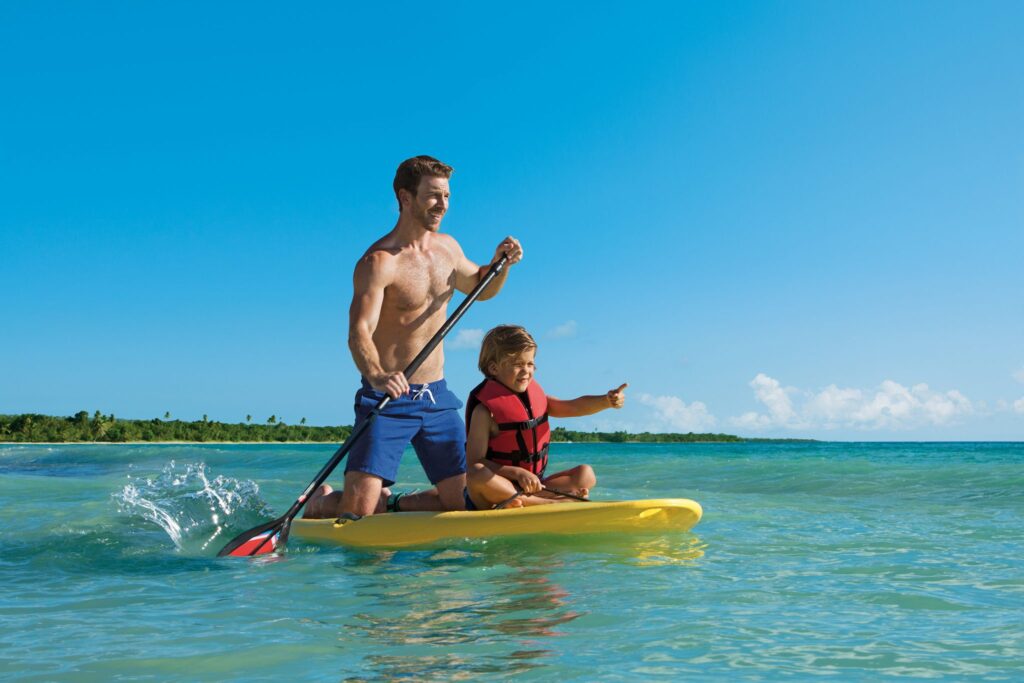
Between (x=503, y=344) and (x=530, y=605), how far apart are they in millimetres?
1764

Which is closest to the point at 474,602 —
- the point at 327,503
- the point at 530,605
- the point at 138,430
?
the point at 530,605

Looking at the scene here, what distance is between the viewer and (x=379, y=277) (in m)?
4.69

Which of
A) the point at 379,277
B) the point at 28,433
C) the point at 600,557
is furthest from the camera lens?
the point at 28,433

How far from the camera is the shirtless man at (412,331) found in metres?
4.81

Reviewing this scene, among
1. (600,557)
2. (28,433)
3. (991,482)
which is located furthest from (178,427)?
(600,557)

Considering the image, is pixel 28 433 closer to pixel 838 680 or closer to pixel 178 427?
pixel 178 427

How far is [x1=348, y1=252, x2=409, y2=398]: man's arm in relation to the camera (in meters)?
4.46

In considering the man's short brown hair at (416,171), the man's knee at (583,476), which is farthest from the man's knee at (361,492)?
the man's short brown hair at (416,171)

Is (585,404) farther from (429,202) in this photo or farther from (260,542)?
(260,542)

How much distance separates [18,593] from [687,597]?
110 inches

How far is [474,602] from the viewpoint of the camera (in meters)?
3.22

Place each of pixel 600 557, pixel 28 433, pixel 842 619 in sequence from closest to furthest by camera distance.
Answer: pixel 842 619 → pixel 600 557 → pixel 28 433

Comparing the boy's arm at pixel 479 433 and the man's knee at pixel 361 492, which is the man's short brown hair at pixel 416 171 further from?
Result: the man's knee at pixel 361 492

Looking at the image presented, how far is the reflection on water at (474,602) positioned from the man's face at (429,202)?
5.97 ft
